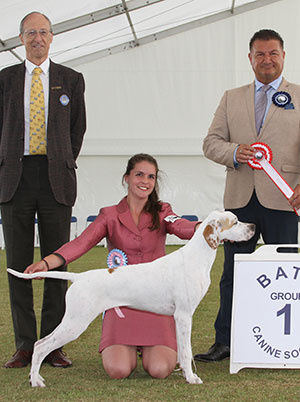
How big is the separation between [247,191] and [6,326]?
7.37 feet

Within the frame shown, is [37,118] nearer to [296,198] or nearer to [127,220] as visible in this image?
[127,220]

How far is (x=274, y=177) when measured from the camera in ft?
10.0

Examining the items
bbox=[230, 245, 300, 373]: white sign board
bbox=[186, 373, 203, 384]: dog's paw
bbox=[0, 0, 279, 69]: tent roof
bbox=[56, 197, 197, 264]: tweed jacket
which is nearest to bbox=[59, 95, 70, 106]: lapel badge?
bbox=[56, 197, 197, 264]: tweed jacket

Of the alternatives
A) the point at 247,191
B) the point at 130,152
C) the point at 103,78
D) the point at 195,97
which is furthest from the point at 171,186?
the point at 247,191

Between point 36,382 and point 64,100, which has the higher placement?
point 64,100

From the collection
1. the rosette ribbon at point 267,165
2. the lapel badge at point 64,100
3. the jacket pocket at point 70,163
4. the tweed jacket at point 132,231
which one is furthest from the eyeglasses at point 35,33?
the rosette ribbon at point 267,165

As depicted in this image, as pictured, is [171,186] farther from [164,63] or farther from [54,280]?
[54,280]

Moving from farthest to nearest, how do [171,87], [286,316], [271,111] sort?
[171,87], [271,111], [286,316]

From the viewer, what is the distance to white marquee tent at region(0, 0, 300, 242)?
11.6m

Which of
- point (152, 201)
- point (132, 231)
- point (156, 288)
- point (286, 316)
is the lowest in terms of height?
point (286, 316)

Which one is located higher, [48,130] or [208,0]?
[208,0]

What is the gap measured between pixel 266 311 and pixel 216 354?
48cm

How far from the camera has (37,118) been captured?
3189 mm

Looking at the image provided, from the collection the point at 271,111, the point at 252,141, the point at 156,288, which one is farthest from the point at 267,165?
the point at 156,288
